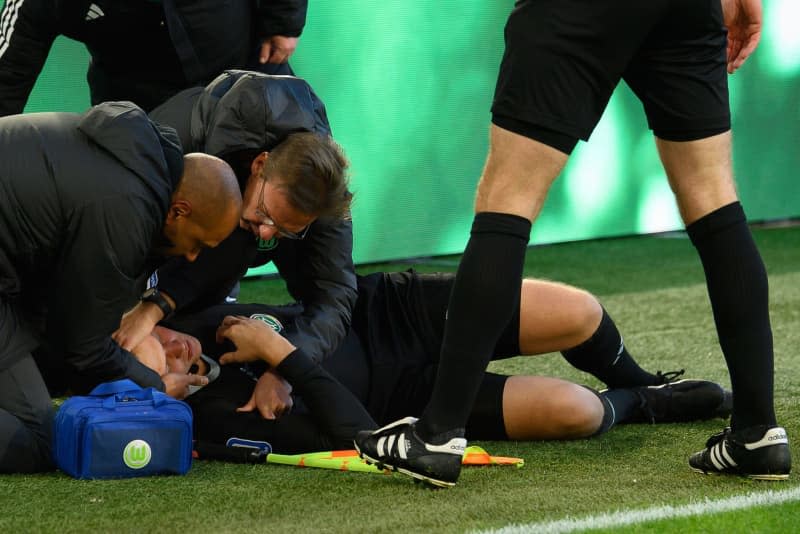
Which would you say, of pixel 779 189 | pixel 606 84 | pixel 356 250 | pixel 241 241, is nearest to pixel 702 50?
pixel 606 84

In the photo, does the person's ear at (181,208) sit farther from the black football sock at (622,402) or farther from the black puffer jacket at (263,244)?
the black football sock at (622,402)

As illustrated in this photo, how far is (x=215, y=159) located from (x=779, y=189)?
18.5 feet

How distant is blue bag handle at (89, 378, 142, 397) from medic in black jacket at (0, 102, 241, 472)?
54 millimetres

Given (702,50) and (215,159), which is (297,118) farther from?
(702,50)

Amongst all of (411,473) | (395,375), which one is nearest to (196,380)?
(395,375)

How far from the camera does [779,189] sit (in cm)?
789

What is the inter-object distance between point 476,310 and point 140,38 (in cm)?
189

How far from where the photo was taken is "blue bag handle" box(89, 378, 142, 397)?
2.91m

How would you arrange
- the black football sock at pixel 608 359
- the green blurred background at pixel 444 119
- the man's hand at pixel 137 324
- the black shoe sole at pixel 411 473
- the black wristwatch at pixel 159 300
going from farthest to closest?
the green blurred background at pixel 444 119 < the black football sock at pixel 608 359 < the black wristwatch at pixel 159 300 < the man's hand at pixel 137 324 < the black shoe sole at pixel 411 473

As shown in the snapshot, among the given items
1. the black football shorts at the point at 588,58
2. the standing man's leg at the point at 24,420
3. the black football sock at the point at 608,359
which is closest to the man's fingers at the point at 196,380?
the standing man's leg at the point at 24,420

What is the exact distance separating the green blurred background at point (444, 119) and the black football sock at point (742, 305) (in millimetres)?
3408

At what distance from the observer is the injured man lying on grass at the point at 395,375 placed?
317 cm

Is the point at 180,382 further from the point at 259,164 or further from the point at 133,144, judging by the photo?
the point at 133,144

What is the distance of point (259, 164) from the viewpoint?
10.7 ft
